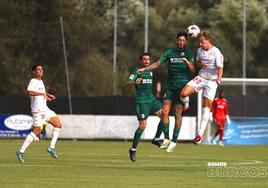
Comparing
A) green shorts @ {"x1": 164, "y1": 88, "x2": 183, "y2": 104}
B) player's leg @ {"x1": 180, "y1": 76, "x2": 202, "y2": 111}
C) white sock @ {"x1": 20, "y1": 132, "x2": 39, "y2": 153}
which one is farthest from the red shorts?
player's leg @ {"x1": 180, "y1": 76, "x2": 202, "y2": 111}

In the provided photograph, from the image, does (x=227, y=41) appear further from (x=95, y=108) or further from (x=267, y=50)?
(x=95, y=108)

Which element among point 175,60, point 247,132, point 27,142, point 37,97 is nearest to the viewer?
point 175,60

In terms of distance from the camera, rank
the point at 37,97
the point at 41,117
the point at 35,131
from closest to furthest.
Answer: the point at 35,131
the point at 41,117
the point at 37,97

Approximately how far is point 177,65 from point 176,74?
1.01 feet

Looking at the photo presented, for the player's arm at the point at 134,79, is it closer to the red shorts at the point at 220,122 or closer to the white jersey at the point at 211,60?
the white jersey at the point at 211,60

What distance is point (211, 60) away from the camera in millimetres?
21984

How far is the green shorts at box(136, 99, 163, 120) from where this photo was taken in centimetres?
2409

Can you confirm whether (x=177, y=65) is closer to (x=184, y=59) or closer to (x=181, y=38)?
(x=184, y=59)

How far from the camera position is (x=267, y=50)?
91.1m

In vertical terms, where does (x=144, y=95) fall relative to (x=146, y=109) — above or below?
above

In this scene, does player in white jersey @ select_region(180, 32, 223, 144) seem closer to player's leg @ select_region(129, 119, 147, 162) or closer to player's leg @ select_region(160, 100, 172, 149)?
player's leg @ select_region(160, 100, 172, 149)

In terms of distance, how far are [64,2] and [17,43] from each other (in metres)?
7.41

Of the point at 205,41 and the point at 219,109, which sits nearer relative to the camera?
the point at 205,41

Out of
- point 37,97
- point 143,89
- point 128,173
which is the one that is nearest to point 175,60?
point 143,89
